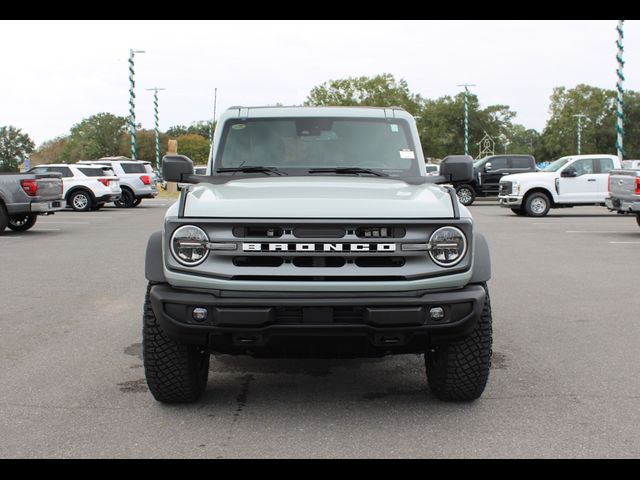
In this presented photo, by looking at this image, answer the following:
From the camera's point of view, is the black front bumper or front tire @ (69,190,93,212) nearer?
the black front bumper

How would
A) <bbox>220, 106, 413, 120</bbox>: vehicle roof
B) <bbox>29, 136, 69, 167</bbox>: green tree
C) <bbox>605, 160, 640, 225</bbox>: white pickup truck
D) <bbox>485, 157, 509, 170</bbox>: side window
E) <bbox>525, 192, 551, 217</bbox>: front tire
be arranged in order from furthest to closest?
<bbox>29, 136, 69, 167</bbox>: green tree < <bbox>485, 157, 509, 170</bbox>: side window < <bbox>525, 192, 551, 217</bbox>: front tire < <bbox>605, 160, 640, 225</bbox>: white pickup truck < <bbox>220, 106, 413, 120</bbox>: vehicle roof

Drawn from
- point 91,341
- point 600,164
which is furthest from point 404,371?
point 600,164

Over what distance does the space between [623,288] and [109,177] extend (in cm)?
2336

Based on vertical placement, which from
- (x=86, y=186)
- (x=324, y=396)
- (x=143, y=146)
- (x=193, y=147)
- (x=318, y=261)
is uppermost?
(x=143, y=146)

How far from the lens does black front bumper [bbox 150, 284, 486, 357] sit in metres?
4.52

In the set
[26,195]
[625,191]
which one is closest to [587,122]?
[625,191]

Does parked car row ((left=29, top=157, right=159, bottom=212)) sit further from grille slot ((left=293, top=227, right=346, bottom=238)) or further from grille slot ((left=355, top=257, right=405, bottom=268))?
grille slot ((left=355, top=257, right=405, bottom=268))

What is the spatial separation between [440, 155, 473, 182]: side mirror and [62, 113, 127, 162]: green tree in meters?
146

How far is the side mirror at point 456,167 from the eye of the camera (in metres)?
6.24

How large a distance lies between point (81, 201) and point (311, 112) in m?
25.4

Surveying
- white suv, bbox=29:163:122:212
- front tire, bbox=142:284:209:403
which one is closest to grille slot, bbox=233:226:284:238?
front tire, bbox=142:284:209:403

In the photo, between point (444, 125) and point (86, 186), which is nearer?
point (86, 186)

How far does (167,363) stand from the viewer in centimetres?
502

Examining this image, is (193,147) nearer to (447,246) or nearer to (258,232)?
(258,232)
